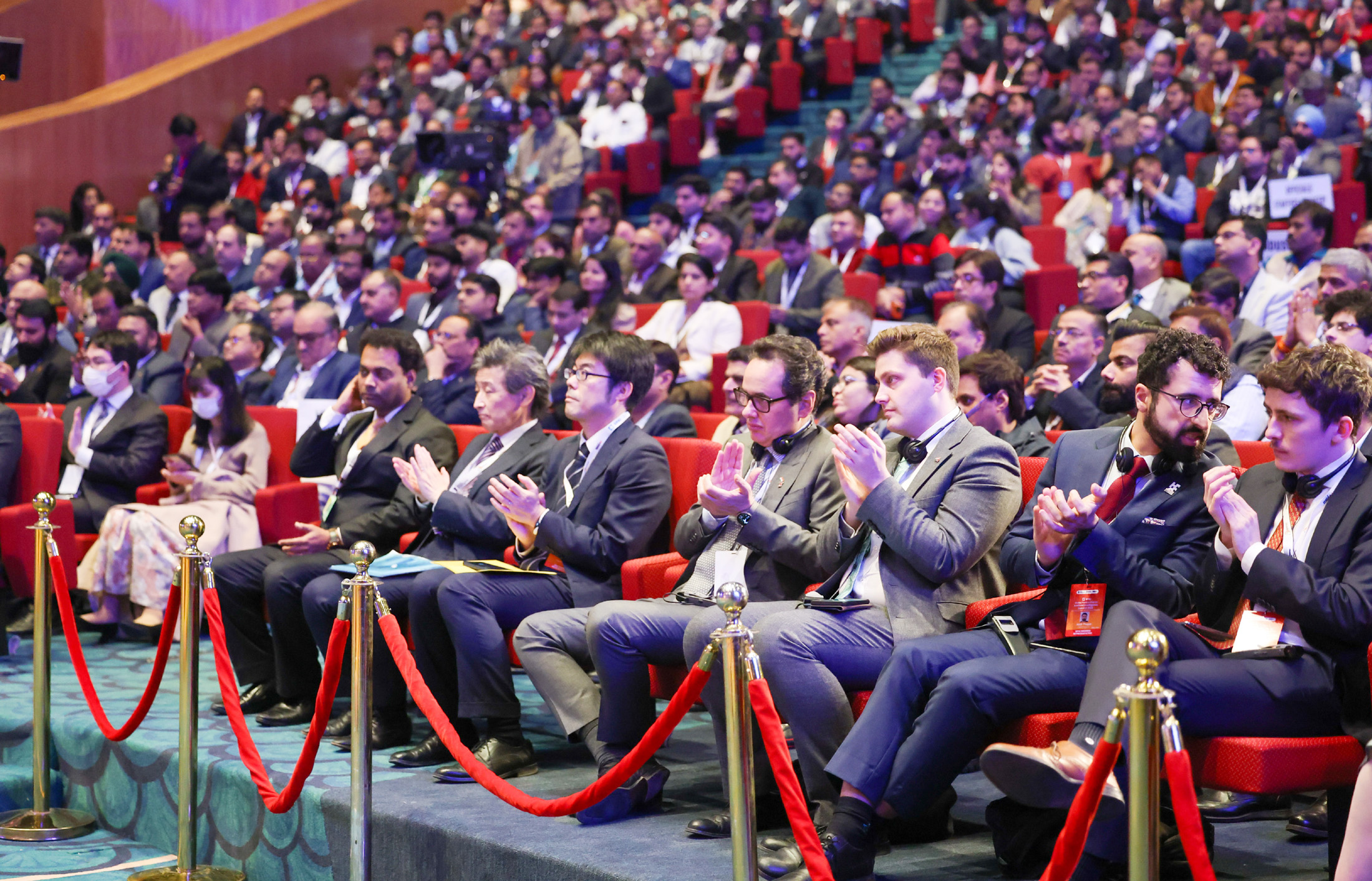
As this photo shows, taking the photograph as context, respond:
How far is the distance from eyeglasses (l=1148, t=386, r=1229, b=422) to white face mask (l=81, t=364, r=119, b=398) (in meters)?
3.71

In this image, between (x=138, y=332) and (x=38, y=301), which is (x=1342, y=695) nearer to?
(x=138, y=332)

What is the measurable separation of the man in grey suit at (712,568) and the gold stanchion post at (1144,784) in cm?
120

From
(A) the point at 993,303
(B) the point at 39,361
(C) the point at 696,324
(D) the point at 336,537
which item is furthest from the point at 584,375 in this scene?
(B) the point at 39,361

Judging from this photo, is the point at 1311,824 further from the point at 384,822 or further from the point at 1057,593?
the point at 384,822

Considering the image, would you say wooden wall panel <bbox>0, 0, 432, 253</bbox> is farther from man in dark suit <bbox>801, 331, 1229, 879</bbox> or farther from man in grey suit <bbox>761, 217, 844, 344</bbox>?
man in dark suit <bbox>801, 331, 1229, 879</bbox>

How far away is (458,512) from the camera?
3.48 m

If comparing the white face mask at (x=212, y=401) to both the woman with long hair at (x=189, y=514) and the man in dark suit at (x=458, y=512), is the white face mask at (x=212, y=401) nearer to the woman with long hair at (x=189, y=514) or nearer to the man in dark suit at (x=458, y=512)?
the woman with long hair at (x=189, y=514)

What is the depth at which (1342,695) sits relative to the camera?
7.50ft

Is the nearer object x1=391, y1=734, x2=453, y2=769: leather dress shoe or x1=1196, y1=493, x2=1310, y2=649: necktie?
x1=1196, y1=493, x2=1310, y2=649: necktie

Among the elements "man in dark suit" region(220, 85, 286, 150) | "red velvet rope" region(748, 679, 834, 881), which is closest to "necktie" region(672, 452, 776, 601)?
"red velvet rope" region(748, 679, 834, 881)

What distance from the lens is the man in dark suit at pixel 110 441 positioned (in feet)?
15.9

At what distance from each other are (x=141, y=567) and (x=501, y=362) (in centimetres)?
164

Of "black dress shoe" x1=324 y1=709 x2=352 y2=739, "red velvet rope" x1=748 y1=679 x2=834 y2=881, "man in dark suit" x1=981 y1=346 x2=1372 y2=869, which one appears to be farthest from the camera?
"black dress shoe" x1=324 y1=709 x2=352 y2=739

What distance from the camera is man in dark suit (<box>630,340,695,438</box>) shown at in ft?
13.7
